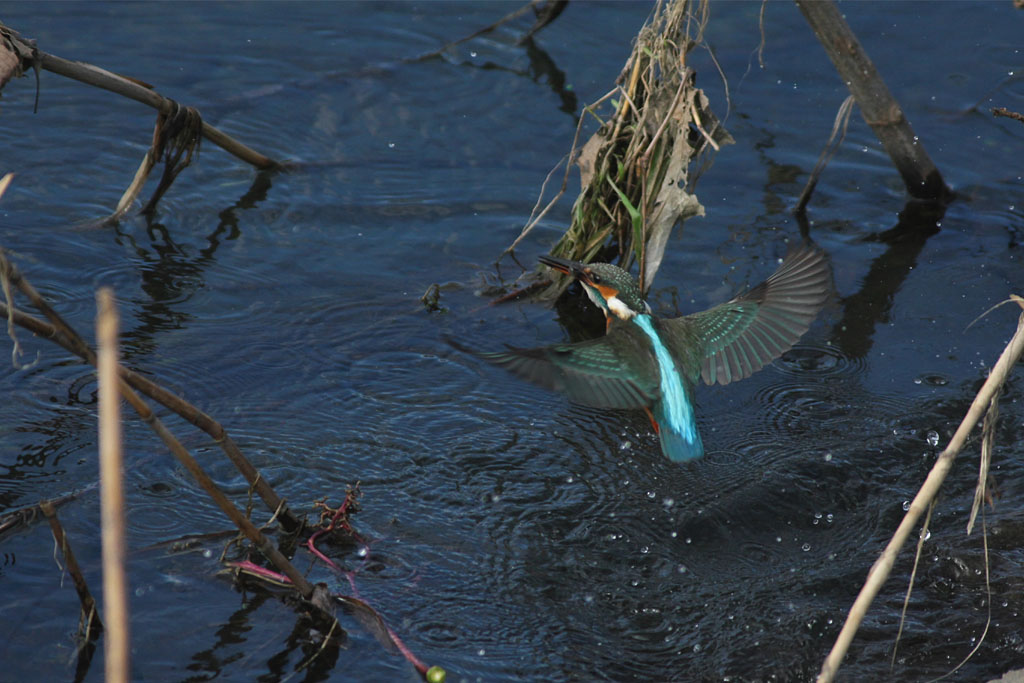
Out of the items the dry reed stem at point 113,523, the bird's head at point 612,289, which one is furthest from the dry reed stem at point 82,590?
the bird's head at point 612,289

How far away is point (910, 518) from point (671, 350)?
2.26 metres

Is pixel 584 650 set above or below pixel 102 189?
below

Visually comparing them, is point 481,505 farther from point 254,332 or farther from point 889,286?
point 889,286

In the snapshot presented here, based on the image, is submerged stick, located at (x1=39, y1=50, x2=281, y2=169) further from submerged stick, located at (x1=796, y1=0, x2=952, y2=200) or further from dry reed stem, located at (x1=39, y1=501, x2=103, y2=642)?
submerged stick, located at (x1=796, y1=0, x2=952, y2=200)

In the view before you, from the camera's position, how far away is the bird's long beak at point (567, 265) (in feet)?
15.3

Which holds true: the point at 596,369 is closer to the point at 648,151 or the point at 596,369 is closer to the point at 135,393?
the point at 648,151

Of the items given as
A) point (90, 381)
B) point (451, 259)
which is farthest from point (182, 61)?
point (90, 381)

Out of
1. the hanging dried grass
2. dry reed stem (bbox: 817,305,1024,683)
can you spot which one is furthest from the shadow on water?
dry reed stem (bbox: 817,305,1024,683)

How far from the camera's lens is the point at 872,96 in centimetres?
552

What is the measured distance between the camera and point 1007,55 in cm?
727

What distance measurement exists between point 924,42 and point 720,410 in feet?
14.0

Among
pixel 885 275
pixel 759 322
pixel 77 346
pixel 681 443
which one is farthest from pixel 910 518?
pixel 885 275

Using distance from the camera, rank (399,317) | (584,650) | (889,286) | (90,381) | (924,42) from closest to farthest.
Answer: (584,650) → (90,381) → (399,317) → (889,286) → (924,42)

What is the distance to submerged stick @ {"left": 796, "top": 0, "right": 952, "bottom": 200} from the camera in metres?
5.34
